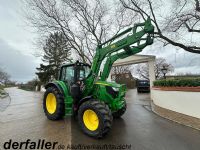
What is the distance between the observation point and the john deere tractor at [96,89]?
4.43 metres

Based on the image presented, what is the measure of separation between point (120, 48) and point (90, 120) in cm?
241

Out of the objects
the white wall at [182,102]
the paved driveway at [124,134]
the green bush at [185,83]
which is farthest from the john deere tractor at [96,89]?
the green bush at [185,83]

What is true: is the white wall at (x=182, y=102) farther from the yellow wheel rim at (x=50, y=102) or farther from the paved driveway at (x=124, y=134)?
the yellow wheel rim at (x=50, y=102)

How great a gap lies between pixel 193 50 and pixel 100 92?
7900mm

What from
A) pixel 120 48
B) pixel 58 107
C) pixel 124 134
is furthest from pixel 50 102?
pixel 120 48

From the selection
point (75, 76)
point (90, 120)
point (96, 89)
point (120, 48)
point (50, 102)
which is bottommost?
point (90, 120)

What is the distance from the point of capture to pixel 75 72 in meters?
5.77

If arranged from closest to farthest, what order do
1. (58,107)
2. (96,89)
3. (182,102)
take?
(96,89)
(58,107)
(182,102)

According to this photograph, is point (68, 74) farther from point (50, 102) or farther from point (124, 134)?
point (124, 134)

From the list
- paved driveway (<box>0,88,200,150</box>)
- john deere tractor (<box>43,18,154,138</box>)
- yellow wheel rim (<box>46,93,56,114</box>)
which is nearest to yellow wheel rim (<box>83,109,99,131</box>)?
john deere tractor (<box>43,18,154,138</box>)

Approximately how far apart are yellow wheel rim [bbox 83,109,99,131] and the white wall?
432 cm

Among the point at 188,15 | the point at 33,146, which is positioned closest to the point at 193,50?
the point at 188,15

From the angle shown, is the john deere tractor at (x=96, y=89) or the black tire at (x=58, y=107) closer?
the john deere tractor at (x=96, y=89)

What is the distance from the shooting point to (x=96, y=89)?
212 inches
